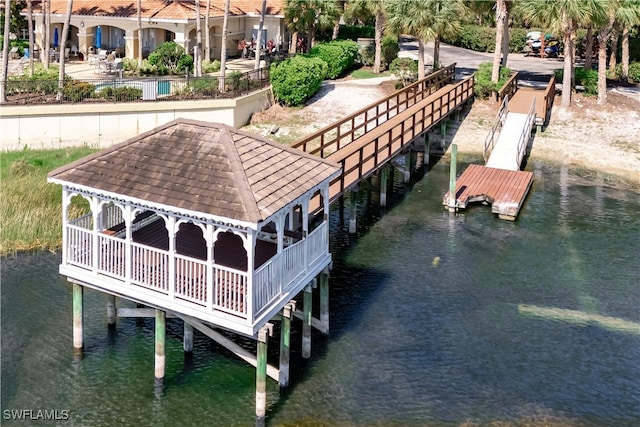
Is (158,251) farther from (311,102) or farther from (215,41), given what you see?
(215,41)

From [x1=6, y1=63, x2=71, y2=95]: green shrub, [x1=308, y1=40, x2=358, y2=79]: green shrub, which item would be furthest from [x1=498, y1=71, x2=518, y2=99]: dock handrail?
[x1=6, y1=63, x2=71, y2=95]: green shrub

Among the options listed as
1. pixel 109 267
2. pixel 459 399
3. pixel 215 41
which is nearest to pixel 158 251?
pixel 109 267

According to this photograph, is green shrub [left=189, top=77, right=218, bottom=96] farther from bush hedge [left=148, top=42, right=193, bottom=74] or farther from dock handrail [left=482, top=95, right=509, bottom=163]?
dock handrail [left=482, top=95, right=509, bottom=163]

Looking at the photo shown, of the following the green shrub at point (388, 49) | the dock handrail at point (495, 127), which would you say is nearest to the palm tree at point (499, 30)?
the dock handrail at point (495, 127)

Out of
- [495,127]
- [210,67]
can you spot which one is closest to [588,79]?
[495,127]

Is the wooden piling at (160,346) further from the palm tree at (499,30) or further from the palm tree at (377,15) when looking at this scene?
the palm tree at (377,15)
